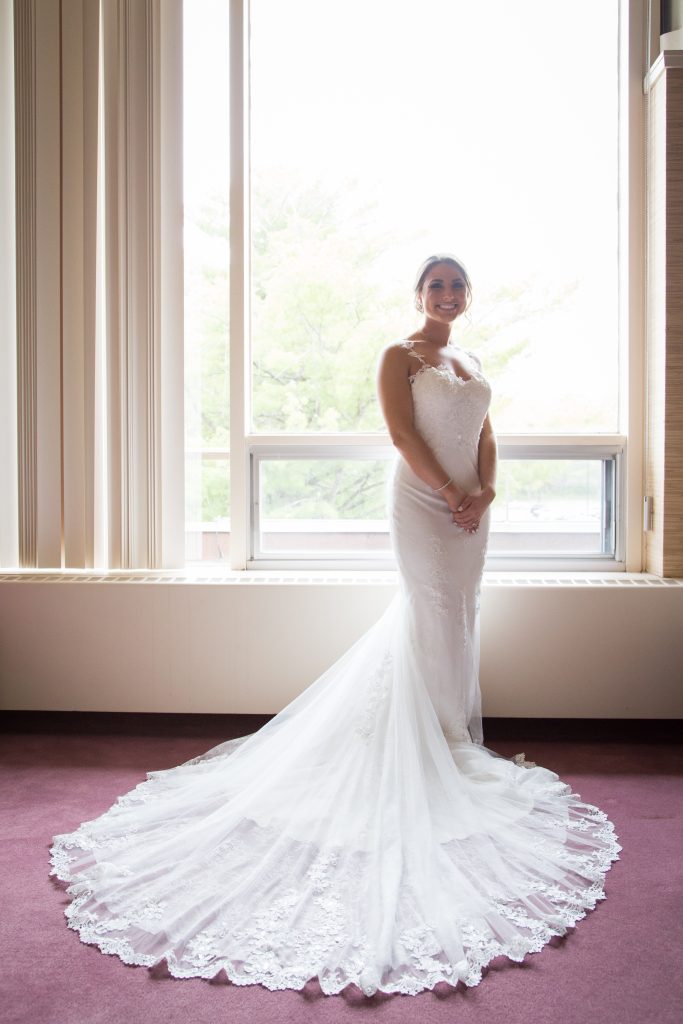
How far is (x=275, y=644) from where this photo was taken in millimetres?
3344

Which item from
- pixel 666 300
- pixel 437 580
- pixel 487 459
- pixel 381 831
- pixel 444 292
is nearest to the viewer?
pixel 381 831

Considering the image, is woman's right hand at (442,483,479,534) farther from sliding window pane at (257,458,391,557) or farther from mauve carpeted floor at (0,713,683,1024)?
mauve carpeted floor at (0,713,683,1024)

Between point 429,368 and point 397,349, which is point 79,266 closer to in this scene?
point 397,349

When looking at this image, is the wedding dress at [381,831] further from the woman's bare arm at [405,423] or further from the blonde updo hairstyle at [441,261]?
the blonde updo hairstyle at [441,261]

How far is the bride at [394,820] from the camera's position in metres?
1.78

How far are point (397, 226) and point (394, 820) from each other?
246cm

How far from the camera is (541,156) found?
11.6ft

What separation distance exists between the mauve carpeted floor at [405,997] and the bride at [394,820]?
1.5 inches

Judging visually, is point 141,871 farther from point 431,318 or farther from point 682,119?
point 682,119

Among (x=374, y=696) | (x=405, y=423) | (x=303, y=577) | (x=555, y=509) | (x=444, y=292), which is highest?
(x=444, y=292)

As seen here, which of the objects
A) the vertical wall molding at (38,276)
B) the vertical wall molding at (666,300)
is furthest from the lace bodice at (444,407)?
the vertical wall molding at (38,276)

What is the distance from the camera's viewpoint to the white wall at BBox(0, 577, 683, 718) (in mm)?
3252

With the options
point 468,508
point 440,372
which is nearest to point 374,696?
point 468,508

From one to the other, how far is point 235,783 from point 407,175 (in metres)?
2.56
